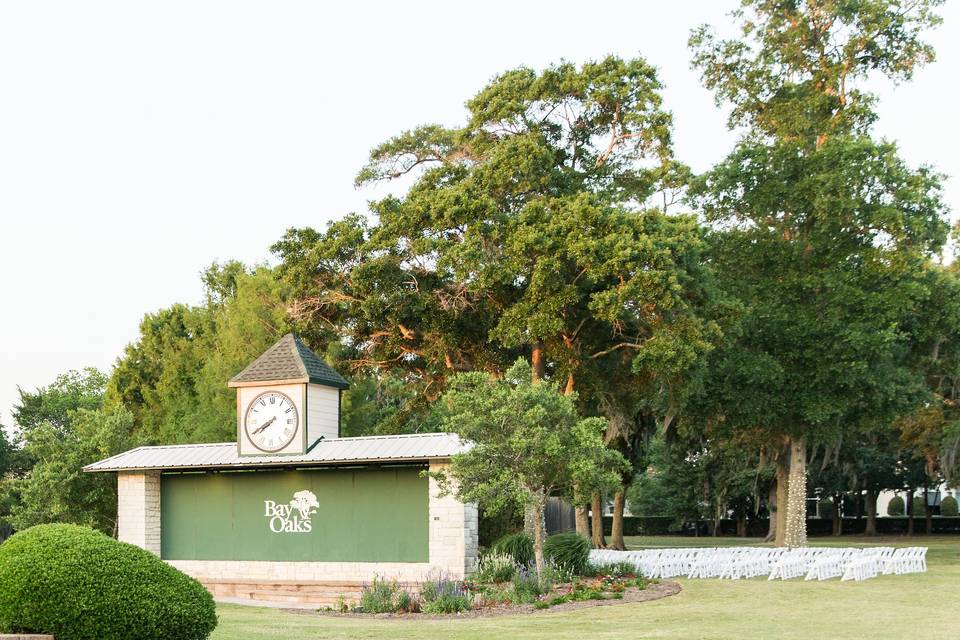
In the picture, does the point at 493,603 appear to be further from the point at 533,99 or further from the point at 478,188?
the point at 533,99

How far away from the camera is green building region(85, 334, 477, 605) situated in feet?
70.5

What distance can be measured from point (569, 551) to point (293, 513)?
19.8 feet

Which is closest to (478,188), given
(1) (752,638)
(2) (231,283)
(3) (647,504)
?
(1) (752,638)

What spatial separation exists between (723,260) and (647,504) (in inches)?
1341

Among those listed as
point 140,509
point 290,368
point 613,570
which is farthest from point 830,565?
point 140,509

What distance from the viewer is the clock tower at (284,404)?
897 inches

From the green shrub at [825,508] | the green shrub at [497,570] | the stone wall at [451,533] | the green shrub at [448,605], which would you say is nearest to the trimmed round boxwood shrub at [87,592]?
the green shrub at [448,605]

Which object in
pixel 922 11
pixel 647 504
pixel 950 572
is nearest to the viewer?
pixel 950 572

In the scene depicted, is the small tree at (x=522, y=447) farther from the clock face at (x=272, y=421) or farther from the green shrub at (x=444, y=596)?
the clock face at (x=272, y=421)

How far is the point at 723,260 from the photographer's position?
33.6 meters

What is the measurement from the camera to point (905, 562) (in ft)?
82.5

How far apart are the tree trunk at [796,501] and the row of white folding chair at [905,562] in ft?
22.6

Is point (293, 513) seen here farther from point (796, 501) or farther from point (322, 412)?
point (796, 501)

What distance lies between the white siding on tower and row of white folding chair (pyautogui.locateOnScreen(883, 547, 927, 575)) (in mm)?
12890
